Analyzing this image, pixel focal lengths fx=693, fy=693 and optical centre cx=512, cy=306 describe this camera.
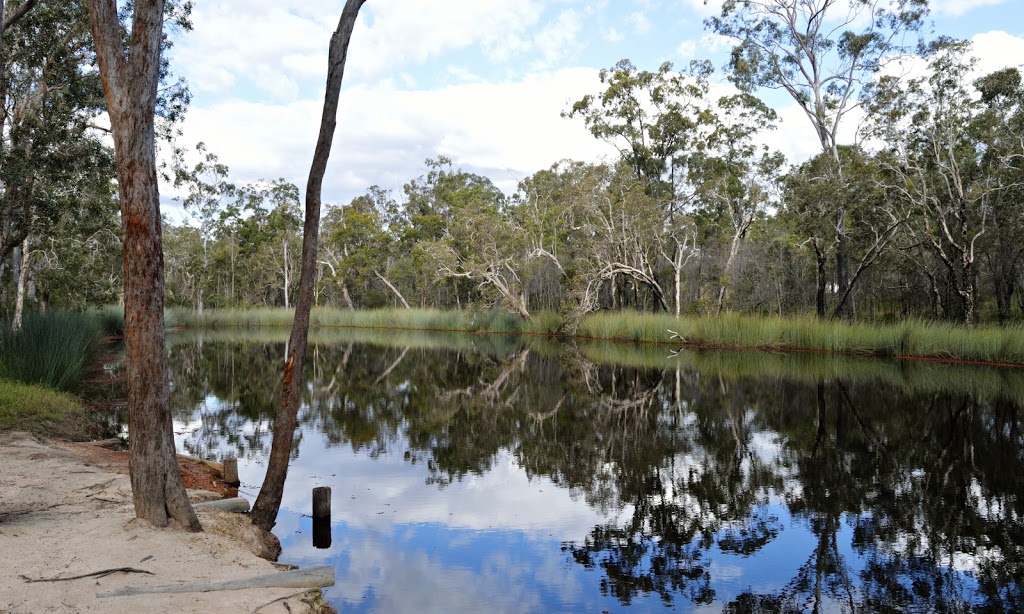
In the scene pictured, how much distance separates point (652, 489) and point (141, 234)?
227 inches

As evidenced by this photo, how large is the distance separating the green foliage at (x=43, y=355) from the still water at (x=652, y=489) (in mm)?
1933

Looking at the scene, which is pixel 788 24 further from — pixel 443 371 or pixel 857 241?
pixel 443 371

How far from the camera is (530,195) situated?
121 feet

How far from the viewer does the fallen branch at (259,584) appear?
3857 mm

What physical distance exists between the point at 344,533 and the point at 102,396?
32.4 ft

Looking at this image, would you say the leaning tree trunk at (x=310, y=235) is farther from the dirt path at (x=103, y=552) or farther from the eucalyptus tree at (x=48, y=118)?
the eucalyptus tree at (x=48, y=118)

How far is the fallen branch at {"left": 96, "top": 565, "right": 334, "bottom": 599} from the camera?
3.86 metres

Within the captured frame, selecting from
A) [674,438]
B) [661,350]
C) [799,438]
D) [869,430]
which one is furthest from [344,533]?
[661,350]

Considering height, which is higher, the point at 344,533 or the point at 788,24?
the point at 788,24

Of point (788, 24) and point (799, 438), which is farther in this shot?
point (788, 24)

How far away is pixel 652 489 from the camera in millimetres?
7820

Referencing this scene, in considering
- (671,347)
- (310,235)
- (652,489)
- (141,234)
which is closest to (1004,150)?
(671,347)

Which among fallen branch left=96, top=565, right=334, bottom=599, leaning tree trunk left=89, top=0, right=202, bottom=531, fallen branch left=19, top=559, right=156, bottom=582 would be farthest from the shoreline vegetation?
fallen branch left=96, top=565, right=334, bottom=599

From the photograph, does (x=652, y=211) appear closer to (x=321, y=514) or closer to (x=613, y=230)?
(x=613, y=230)
